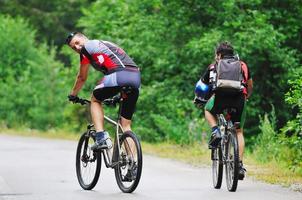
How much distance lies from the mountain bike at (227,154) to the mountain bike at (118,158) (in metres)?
1.11

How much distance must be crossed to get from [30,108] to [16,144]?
1200cm

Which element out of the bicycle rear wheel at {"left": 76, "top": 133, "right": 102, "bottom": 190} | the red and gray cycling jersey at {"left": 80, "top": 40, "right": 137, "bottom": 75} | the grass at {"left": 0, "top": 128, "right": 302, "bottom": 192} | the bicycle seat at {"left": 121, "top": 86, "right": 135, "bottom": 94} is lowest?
the grass at {"left": 0, "top": 128, "right": 302, "bottom": 192}

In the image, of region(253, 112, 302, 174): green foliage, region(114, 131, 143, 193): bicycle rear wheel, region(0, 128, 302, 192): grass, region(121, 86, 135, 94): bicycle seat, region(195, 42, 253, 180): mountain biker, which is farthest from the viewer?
region(253, 112, 302, 174): green foliage

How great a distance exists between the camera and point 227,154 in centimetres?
1009

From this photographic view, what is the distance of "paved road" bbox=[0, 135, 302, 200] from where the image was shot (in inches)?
372

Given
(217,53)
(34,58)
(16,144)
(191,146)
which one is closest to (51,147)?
(16,144)

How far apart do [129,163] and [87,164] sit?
100cm

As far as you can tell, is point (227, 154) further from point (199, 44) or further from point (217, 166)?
point (199, 44)

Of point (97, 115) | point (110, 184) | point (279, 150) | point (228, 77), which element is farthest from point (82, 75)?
point (279, 150)

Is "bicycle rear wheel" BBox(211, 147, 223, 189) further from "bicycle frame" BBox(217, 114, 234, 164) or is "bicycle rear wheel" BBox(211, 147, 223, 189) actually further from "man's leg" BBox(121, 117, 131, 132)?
"man's leg" BBox(121, 117, 131, 132)

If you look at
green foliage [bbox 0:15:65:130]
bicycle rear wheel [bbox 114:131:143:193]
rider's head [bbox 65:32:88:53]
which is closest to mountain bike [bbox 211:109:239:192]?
bicycle rear wheel [bbox 114:131:143:193]

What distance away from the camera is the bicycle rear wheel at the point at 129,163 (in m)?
9.32

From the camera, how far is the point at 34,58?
33531 millimetres

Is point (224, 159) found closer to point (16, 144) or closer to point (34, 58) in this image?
point (16, 144)
